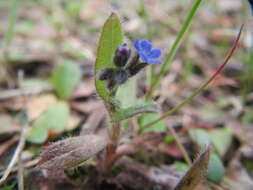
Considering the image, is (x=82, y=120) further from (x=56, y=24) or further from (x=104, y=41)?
(x=56, y=24)

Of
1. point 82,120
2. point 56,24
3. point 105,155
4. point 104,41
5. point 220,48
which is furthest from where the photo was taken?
point 220,48

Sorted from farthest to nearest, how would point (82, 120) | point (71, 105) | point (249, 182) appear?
point (71, 105) < point (82, 120) < point (249, 182)

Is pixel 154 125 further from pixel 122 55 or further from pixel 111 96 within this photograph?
pixel 122 55

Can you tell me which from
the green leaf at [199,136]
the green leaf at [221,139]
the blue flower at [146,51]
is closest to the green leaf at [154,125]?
the green leaf at [199,136]

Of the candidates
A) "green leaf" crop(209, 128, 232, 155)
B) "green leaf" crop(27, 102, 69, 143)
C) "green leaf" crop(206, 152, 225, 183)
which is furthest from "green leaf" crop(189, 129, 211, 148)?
"green leaf" crop(27, 102, 69, 143)

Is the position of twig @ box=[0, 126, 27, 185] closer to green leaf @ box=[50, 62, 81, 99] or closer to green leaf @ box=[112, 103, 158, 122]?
green leaf @ box=[50, 62, 81, 99]

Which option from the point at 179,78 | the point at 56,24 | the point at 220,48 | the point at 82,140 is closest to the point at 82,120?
the point at 82,140

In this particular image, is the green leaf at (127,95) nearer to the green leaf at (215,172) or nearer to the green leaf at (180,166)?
the green leaf at (180,166)
